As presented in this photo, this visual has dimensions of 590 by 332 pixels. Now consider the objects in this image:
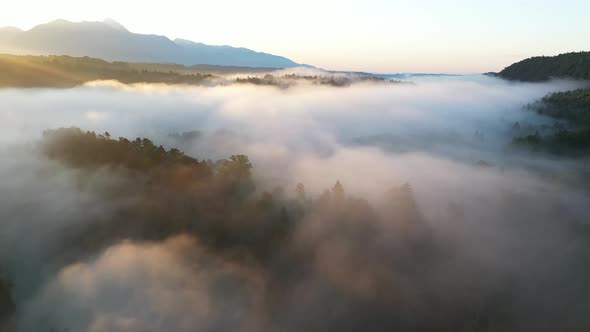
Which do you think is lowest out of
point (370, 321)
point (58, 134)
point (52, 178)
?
point (370, 321)

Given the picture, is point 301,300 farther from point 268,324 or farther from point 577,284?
point 577,284

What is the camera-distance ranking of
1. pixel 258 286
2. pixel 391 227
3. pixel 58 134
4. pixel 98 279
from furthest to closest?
pixel 391 227 → pixel 58 134 → pixel 258 286 → pixel 98 279

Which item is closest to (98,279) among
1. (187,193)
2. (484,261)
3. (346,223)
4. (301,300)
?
(187,193)

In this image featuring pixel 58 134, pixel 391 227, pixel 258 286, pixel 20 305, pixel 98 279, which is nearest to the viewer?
pixel 20 305

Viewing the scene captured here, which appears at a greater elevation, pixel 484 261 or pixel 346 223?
pixel 346 223

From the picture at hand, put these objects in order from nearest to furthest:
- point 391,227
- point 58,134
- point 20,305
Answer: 1. point 20,305
2. point 58,134
3. point 391,227

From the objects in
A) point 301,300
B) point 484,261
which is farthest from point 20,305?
point 484,261

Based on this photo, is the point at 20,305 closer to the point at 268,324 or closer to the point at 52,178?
the point at 52,178

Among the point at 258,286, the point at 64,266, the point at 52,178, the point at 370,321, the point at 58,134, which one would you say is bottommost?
the point at 370,321

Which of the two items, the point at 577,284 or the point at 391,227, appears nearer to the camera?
the point at 577,284

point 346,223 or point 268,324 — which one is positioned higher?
point 346,223
